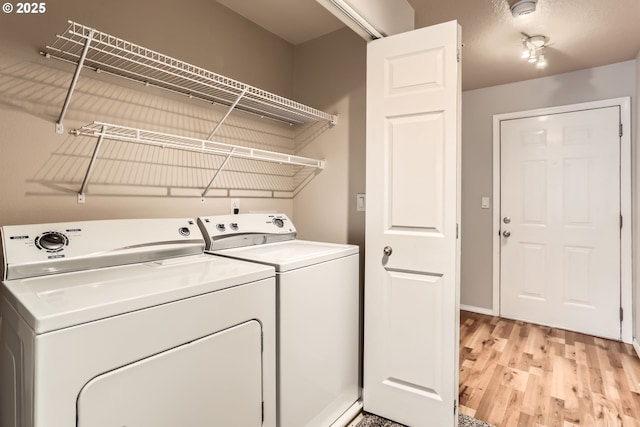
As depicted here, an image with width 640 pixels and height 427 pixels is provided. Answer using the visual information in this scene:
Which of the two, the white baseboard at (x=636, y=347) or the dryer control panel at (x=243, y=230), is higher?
the dryer control panel at (x=243, y=230)

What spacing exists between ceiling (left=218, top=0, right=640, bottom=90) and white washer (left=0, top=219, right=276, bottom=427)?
1.55 m

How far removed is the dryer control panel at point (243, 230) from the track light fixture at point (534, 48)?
2148mm

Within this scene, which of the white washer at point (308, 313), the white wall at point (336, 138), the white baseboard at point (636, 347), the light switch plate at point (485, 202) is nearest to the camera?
the white washer at point (308, 313)

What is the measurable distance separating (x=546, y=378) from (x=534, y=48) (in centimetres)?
235

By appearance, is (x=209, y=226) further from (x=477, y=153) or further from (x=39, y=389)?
(x=477, y=153)

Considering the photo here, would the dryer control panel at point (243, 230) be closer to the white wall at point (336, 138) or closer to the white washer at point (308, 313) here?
the white washer at point (308, 313)

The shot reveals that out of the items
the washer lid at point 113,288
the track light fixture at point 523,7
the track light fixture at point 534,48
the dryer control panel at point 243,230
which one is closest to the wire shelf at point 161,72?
the dryer control panel at point 243,230

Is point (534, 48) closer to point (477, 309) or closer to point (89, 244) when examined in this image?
point (477, 309)

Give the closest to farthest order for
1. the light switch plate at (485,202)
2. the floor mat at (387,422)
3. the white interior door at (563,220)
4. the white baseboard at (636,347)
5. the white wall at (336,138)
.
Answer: the floor mat at (387,422) < the white wall at (336,138) < the white baseboard at (636,347) < the white interior door at (563,220) < the light switch plate at (485,202)

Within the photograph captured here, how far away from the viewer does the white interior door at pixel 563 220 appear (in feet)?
9.55

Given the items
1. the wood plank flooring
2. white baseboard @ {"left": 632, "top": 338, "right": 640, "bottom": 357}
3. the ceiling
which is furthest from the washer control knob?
white baseboard @ {"left": 632, "top": 338, "right": 640, "bottom": 357}

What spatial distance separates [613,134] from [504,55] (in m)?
1.21

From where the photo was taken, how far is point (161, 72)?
1.69 meters

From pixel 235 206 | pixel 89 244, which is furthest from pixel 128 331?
pixel 235 206
